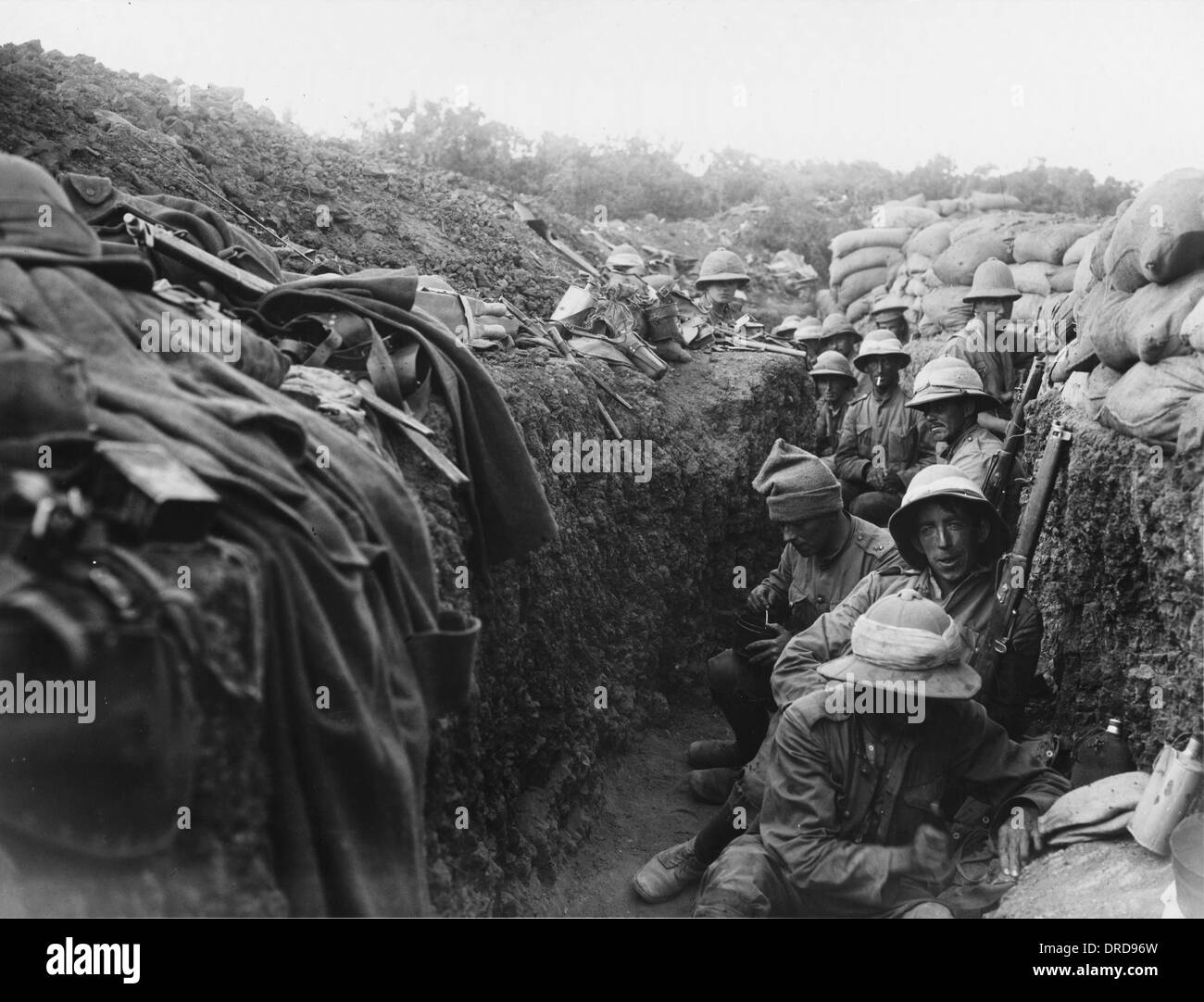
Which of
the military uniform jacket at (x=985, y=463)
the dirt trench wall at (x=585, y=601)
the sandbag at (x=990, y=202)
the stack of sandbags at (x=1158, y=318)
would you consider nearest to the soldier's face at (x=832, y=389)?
the dirt trench wall at (x=585, y=601)

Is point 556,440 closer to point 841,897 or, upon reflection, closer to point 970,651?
point 970,651

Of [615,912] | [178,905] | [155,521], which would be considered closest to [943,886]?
[615,912]

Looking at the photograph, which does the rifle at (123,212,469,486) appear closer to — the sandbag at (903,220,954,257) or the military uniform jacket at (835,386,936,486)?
the military uniform jacket at (835,386,936,486)

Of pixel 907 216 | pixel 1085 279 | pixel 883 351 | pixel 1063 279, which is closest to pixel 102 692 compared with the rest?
pixel 1085 279

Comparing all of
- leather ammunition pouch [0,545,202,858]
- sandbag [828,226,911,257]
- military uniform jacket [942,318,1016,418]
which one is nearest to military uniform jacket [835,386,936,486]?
military uniform jacket [942,318,1016,418]

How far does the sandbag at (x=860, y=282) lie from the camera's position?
547 inches

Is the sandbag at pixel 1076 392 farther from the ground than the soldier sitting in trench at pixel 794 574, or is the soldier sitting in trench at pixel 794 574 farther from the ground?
the sandbag at pixel 1076 392

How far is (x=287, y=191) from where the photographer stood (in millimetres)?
7199

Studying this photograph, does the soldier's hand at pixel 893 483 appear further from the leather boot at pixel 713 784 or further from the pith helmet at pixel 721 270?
the pith helmet at pixel 721 270

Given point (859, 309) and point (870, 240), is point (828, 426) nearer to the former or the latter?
point (859, 309)

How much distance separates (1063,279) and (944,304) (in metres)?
1.11

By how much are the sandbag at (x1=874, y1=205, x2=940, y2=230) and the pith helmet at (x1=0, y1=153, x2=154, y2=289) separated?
1264 cm

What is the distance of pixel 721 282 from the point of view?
10.4 m

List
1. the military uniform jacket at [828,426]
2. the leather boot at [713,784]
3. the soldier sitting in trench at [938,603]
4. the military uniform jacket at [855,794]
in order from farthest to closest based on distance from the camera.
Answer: the military uniform jacket at [828,426] < the leather boot at [713,784] < the soldier sitting in trench at [938,603] < the military uniform jacket at [855,794]
